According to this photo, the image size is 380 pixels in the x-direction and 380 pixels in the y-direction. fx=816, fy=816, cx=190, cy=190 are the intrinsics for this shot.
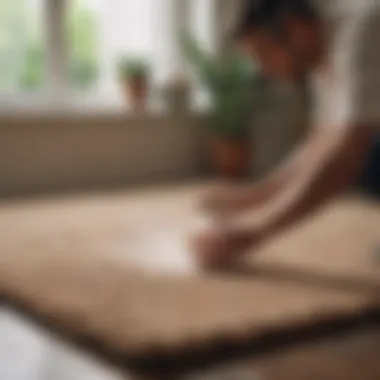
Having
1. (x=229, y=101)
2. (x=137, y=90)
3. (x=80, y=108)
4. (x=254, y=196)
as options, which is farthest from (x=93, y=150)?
(x=254, y=196)

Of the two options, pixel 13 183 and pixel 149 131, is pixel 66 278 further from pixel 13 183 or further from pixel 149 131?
pixel 149 131

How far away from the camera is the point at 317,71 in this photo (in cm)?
159

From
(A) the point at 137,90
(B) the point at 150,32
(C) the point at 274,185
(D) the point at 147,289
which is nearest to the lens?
(D) the point at 147,289

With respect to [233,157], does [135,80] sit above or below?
above

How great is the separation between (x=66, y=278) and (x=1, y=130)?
1126mm

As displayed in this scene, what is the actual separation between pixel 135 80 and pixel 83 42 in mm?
240

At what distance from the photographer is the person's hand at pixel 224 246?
1.51 metres

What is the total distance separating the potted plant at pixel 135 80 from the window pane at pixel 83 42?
0.37 feet

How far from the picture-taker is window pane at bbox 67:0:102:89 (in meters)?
2.74

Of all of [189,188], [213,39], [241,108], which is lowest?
[189,188]

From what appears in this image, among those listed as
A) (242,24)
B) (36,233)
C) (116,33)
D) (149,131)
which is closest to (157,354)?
(242,24)

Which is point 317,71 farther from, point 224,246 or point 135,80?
point 135,80

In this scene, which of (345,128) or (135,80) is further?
(135,80)

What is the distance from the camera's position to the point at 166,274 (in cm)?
149
